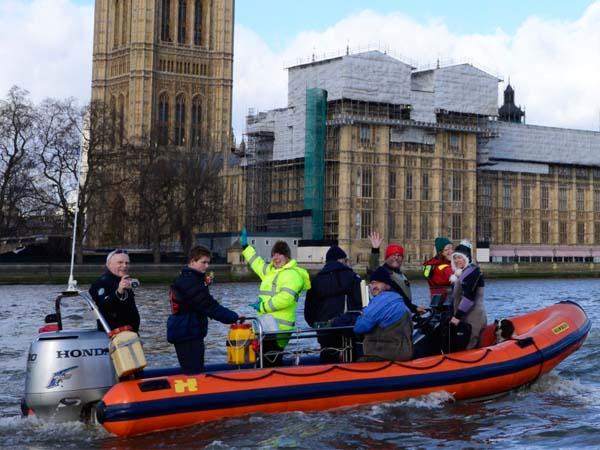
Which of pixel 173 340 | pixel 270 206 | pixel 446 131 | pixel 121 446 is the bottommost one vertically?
pixel 121 446

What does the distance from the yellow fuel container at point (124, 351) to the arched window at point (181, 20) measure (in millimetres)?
94685

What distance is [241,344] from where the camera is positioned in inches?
531

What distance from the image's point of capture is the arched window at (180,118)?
102 metres

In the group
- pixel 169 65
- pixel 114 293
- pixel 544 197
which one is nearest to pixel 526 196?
pixel 544 197

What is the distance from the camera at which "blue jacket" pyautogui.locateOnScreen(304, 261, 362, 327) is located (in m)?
13.9

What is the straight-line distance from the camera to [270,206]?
88.3m

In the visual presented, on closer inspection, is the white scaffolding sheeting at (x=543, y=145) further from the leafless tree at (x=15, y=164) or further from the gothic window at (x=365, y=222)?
the leafless tree at (x=15, y=164)

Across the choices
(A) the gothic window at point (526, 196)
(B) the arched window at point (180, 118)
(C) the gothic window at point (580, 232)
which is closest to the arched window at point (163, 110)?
(B) the arched window at point (180, 118)

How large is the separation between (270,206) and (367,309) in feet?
247

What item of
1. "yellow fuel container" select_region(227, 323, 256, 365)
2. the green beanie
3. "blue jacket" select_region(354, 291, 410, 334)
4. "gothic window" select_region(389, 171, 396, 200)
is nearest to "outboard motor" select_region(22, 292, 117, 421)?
"yellow fuel container" select_region(227, 323, 256, 365)

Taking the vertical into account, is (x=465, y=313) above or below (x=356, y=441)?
above

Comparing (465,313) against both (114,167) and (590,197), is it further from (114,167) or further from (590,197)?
(590,197)

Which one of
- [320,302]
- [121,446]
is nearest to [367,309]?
[320,302]

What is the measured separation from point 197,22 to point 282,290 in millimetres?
94977
